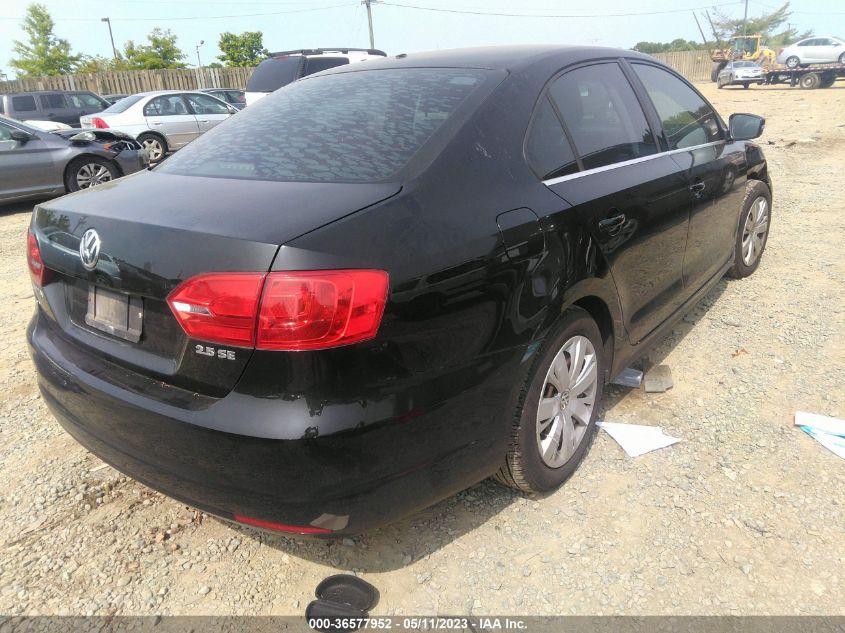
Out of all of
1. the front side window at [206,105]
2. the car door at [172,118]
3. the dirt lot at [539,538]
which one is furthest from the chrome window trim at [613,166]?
the front side window at [206,105]

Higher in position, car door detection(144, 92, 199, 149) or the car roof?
the car roof

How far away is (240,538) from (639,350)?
2.03m

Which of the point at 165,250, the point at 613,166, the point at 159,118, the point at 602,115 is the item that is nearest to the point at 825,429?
the point at 613,166

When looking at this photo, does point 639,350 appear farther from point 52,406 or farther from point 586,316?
point 52,406

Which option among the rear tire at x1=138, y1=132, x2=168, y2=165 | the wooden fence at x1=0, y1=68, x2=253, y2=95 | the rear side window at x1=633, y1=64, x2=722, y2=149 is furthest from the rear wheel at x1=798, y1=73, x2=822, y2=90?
the rear side window at x1=633, y1=64, x2=722, y2=149

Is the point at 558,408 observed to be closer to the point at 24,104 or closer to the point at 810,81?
the point at 24,104

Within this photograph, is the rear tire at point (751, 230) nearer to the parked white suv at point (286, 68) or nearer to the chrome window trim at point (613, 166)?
the chrome window trim at point (613, 166)

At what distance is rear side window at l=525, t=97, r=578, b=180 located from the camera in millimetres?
2338

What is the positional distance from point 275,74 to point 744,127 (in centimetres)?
892

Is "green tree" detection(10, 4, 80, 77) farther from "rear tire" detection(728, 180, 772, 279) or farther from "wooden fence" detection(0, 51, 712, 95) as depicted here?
"rear tire" detection(728, 180, 772, 279)

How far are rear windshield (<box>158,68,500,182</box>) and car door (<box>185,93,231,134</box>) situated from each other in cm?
1142

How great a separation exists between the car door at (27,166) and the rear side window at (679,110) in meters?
8.45

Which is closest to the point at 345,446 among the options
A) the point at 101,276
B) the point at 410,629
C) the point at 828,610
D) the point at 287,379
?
the point at 287,379

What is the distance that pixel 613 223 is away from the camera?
2.59 meters
